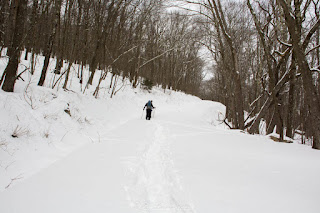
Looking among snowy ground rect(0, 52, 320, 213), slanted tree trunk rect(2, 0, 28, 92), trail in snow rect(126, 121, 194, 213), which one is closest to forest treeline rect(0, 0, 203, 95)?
slanted tree trunk rect(2, 0, 28, 92)

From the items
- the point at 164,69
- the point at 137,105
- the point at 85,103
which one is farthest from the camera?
the point at 164,69

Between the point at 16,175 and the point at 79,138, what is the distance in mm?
2422

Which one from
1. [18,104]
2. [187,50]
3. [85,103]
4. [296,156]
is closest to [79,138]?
[18,104]

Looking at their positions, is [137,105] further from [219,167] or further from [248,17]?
[219,167]

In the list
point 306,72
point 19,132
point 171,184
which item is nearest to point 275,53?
point 306,72

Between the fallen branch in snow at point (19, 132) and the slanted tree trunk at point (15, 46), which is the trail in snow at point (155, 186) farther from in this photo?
the slanted tree trunk at point (15, 46)


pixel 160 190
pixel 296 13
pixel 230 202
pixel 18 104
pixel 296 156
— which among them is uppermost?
pixel 296 13

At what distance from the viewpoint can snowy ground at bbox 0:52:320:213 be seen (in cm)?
202

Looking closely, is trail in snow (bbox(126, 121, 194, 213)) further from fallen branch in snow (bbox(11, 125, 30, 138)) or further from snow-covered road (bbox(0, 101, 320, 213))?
fallen branch in snow (bbox(11, 125, 30, 138))

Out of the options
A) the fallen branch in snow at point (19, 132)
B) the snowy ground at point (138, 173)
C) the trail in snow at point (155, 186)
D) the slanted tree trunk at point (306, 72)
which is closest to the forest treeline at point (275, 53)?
the slanted tree trunk at point (306, 72)

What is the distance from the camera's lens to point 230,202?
6.64 ft

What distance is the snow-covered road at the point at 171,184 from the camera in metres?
1.98

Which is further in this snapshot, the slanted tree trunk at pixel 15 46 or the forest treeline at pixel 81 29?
the forest treeline at pixel 81 29

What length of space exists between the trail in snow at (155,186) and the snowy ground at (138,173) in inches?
0.5
